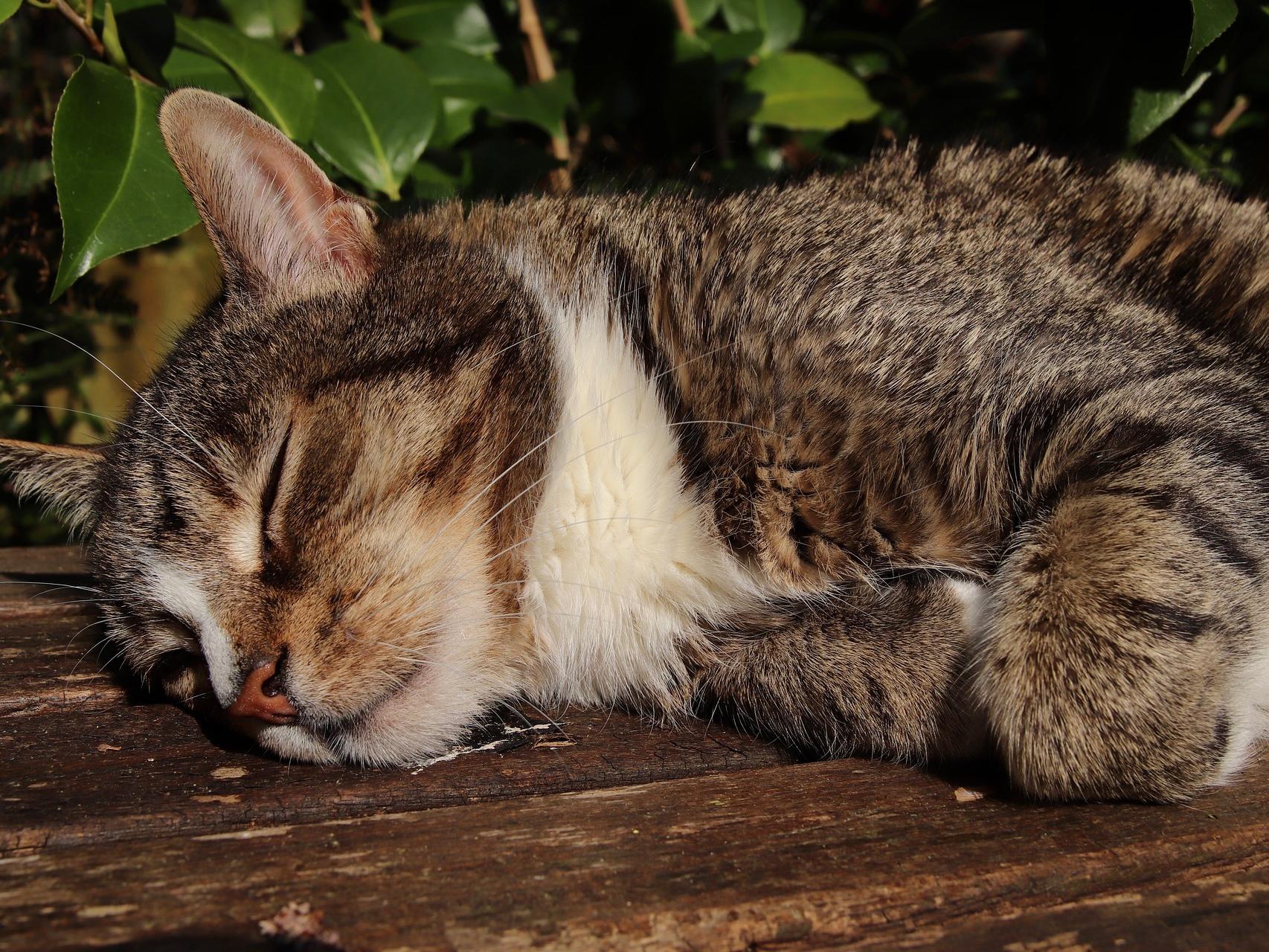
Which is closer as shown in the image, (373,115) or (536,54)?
(373,115)

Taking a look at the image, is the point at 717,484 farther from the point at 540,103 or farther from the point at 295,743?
the point at 540,103

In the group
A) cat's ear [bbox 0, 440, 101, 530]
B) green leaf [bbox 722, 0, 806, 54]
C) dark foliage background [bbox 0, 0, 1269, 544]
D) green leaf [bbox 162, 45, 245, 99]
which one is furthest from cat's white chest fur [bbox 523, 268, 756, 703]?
green leaf [bbox 722, 0, 806, 54]

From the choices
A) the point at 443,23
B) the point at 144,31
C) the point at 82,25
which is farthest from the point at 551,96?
the point at 82,25

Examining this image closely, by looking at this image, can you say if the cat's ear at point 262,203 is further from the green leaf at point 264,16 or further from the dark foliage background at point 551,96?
the green leaf at point 264,16

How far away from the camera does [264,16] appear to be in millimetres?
3057

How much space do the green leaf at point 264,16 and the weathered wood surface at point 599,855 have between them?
7.37ft

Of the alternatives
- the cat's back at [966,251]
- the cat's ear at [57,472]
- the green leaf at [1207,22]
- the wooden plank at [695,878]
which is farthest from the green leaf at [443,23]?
the wooden plank at [695,878]

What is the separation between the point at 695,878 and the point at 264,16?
113 inches

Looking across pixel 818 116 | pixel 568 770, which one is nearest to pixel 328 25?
pixel 818 116

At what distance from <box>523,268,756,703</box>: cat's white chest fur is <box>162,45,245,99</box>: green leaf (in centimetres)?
143

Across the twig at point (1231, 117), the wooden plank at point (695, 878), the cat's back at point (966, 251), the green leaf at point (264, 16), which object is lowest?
the wooden plank at point (695, 878)

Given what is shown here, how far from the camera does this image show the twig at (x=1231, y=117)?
11.4ft

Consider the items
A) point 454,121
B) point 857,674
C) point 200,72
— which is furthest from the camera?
point 454,121

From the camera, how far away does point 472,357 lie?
1811mm
